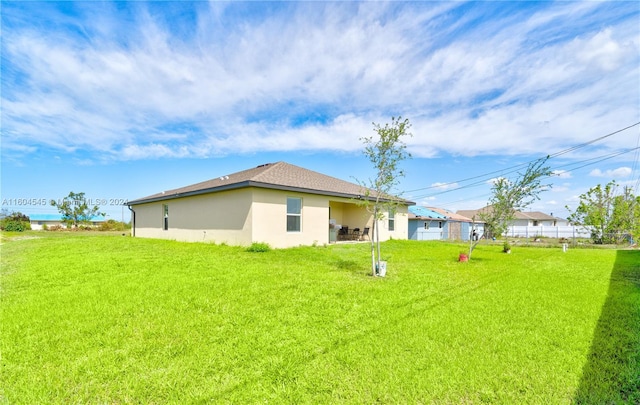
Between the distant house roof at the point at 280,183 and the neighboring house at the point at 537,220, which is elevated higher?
the distant house roof at the point at 280,183

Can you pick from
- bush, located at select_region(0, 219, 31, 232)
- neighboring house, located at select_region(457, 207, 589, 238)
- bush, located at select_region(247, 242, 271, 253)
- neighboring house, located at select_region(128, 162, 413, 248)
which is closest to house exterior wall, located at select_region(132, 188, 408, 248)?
neighboring house, located at select_region(128, 162, 413, 248)

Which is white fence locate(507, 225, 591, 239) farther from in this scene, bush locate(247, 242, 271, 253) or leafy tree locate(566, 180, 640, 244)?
bush locate(247, 242, 271, 253)

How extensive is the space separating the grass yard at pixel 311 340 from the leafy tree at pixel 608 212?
19581mm

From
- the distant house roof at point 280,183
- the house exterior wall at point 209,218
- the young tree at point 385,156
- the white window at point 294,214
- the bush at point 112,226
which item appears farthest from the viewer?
the bush at point 112,226

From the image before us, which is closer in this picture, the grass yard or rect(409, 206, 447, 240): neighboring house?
the grass yard

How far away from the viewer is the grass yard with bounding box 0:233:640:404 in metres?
2.49

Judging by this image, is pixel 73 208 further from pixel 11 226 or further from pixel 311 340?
pixel 311 340

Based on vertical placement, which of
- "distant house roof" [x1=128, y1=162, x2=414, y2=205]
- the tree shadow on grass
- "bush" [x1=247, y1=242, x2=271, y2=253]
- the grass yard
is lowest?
the tree shadow on grass

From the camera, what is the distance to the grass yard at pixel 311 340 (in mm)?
2492

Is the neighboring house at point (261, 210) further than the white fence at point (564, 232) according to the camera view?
No

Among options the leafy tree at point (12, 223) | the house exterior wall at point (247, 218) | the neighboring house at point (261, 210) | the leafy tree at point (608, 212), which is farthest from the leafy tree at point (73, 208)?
the leafy tree at point (608, 212)

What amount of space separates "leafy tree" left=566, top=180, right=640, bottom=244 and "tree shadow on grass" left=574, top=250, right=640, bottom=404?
2100cm

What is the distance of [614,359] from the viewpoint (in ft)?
10.1

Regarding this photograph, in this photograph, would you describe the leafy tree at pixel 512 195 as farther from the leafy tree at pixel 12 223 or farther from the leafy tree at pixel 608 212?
the leafy tree at pixel 12 223
